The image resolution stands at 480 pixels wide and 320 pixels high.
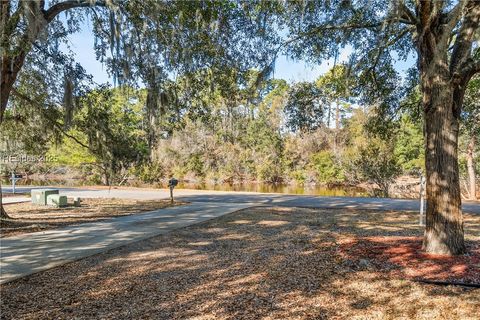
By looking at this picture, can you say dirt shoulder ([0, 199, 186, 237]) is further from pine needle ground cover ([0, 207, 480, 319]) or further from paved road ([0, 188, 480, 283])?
pine needle ground cover ([0, 207, 480, 319])

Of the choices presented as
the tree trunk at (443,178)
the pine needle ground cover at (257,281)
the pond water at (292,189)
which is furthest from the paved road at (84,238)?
the pond water at (292,189)

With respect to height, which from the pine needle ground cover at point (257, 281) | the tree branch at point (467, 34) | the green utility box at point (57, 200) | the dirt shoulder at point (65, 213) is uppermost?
the tree branch at point (467, 34)

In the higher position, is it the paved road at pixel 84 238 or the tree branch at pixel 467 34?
the tree branch at pixel 467 34

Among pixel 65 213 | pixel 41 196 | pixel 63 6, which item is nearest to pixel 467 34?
pixel 63 6

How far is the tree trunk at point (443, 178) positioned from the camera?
5156 millimetres

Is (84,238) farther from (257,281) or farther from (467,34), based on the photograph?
(467,34)

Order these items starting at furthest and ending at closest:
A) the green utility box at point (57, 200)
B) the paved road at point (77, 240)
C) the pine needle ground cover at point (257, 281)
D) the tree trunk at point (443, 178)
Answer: the green utility box at point (57, 200) → the tree trunk at point (443, 178) → the paved road at point (77, 240) → the pine needle ground cover at point (257, 281)

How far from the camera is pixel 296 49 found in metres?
8.07

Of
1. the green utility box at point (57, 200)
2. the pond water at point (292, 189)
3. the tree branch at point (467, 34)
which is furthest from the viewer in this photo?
the pond water at point (292, 189)

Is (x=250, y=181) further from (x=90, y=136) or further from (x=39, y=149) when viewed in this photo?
(x=90, y=136)

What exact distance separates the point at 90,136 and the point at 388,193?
14.6 meters

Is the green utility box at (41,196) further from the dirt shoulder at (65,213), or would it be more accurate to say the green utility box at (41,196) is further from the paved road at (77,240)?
the paved road at (77,240)

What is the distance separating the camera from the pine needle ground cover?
340cm

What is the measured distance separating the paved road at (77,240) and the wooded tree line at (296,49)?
199 centimetres
